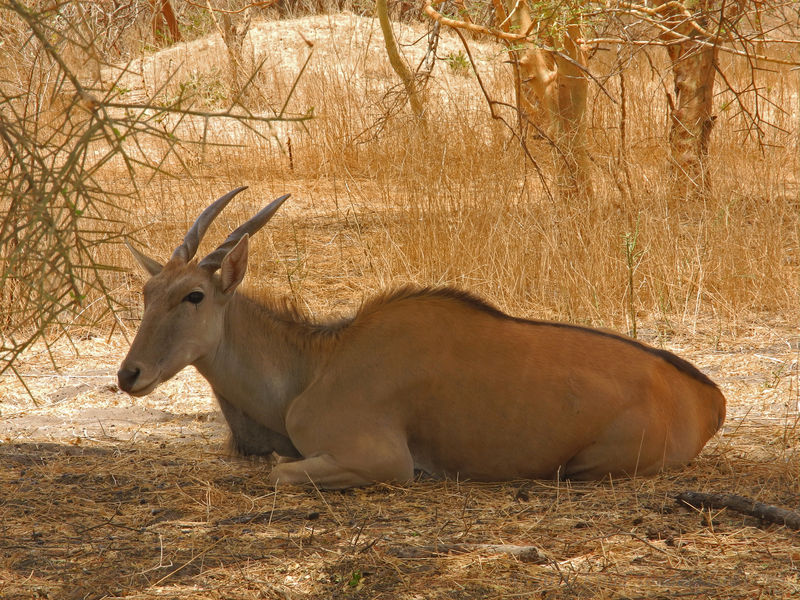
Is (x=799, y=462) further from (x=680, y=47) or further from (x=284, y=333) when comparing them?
(x=680, y=47)

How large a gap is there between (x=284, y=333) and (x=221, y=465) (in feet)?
2.10

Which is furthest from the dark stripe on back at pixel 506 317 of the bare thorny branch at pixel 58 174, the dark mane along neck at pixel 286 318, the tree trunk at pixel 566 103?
the tree trunk at pixel 566 103

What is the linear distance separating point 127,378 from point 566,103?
205 inches

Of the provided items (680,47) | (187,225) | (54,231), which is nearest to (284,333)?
(54,231)

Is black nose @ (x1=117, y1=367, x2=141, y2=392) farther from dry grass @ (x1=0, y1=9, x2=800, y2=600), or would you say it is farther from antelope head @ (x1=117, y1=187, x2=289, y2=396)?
dry grass @ (x1=0, y1=9, x2=800, y2=600)

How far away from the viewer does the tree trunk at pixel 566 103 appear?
745 centimetres

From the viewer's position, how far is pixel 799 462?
3.88 m

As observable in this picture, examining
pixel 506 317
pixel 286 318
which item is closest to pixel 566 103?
pixel 506 317

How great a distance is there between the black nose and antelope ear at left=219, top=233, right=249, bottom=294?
551 millimetres

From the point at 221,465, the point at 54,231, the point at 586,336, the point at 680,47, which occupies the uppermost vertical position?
the point at 680,47

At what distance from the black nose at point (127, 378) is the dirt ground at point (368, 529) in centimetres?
44

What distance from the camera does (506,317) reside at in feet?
13.7

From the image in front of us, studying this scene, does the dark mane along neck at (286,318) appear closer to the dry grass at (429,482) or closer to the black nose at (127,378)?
the dry grass at (429,482)

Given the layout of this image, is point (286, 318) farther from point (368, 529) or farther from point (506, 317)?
point (368, 529)
